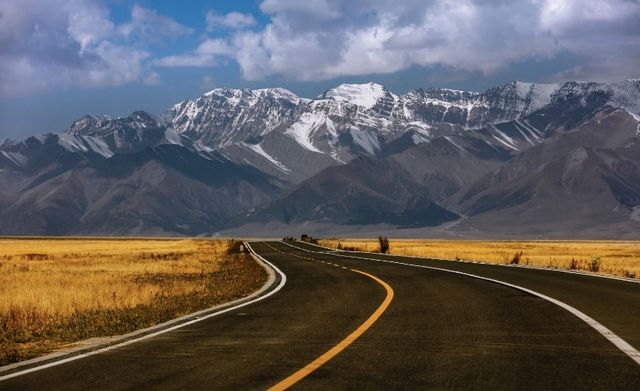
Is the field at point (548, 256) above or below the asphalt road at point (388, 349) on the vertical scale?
below

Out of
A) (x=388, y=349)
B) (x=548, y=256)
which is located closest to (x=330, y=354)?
(x=388, y=349)

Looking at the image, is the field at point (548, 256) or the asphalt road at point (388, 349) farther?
the field at point (548, 256)

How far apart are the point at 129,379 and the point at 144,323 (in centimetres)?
637

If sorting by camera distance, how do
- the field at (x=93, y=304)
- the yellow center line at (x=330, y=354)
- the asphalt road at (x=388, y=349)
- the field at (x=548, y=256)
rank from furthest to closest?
1. the field at (x=548, y=256)
2. the field at (x=93, y=304)
3. the asphalt road at (x=388, y=349)
4. the yellow center line at (x=330, y=354)

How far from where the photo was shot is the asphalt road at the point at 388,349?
909 centimetres

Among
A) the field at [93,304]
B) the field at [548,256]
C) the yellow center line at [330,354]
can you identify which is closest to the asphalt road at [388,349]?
the yellow center line at [330,354]

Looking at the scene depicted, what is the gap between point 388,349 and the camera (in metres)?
11.2

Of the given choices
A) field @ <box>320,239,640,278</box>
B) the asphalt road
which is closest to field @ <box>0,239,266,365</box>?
the asphalt road

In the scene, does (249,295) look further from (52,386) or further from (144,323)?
(52,386)

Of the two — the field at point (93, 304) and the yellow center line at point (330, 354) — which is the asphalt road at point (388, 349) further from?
the field at point (93, 304)

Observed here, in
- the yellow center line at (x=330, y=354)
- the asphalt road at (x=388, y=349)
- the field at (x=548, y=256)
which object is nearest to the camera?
the yellow center line at (x=330, y=354)

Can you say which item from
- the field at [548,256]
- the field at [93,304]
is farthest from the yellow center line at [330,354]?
the field at [548,256]

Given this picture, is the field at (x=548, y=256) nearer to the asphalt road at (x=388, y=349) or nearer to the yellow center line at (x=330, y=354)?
the asphalt road at (x=388, y=349)

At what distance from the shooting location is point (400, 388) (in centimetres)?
855
